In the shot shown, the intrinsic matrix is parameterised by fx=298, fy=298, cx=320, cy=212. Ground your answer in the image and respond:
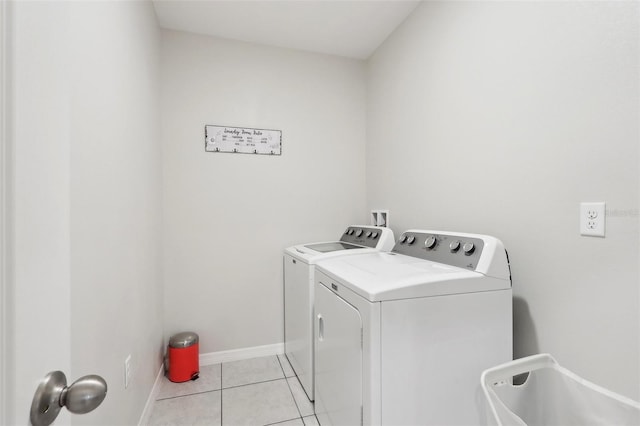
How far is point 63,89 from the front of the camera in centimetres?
48

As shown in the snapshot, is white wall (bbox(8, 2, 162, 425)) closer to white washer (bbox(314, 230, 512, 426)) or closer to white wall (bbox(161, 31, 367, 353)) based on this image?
white wall (bbox(161, 31, 367, 353))

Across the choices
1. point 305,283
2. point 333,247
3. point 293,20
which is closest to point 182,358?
point 305,283

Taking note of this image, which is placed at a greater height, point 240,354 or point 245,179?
point 245,179

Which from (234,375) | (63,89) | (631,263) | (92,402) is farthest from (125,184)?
(631,263)

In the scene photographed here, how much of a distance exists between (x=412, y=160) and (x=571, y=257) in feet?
3.73

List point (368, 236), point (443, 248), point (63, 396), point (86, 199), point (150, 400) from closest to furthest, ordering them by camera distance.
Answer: point (63, 396), point (86, 199), point (443, 248), point (150, 400), point (368, 236)

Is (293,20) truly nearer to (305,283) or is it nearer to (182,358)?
(305,283)

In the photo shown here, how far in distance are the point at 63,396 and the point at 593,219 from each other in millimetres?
1480

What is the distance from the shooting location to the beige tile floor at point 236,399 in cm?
170

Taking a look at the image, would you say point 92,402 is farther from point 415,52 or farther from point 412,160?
point 415,52

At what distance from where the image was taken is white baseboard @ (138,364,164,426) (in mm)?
1640

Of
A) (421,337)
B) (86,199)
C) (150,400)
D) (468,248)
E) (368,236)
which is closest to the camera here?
(86,199)

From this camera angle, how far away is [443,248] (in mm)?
1517

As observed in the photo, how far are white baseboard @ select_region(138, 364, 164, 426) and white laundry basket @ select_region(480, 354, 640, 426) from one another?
1.72 meters
